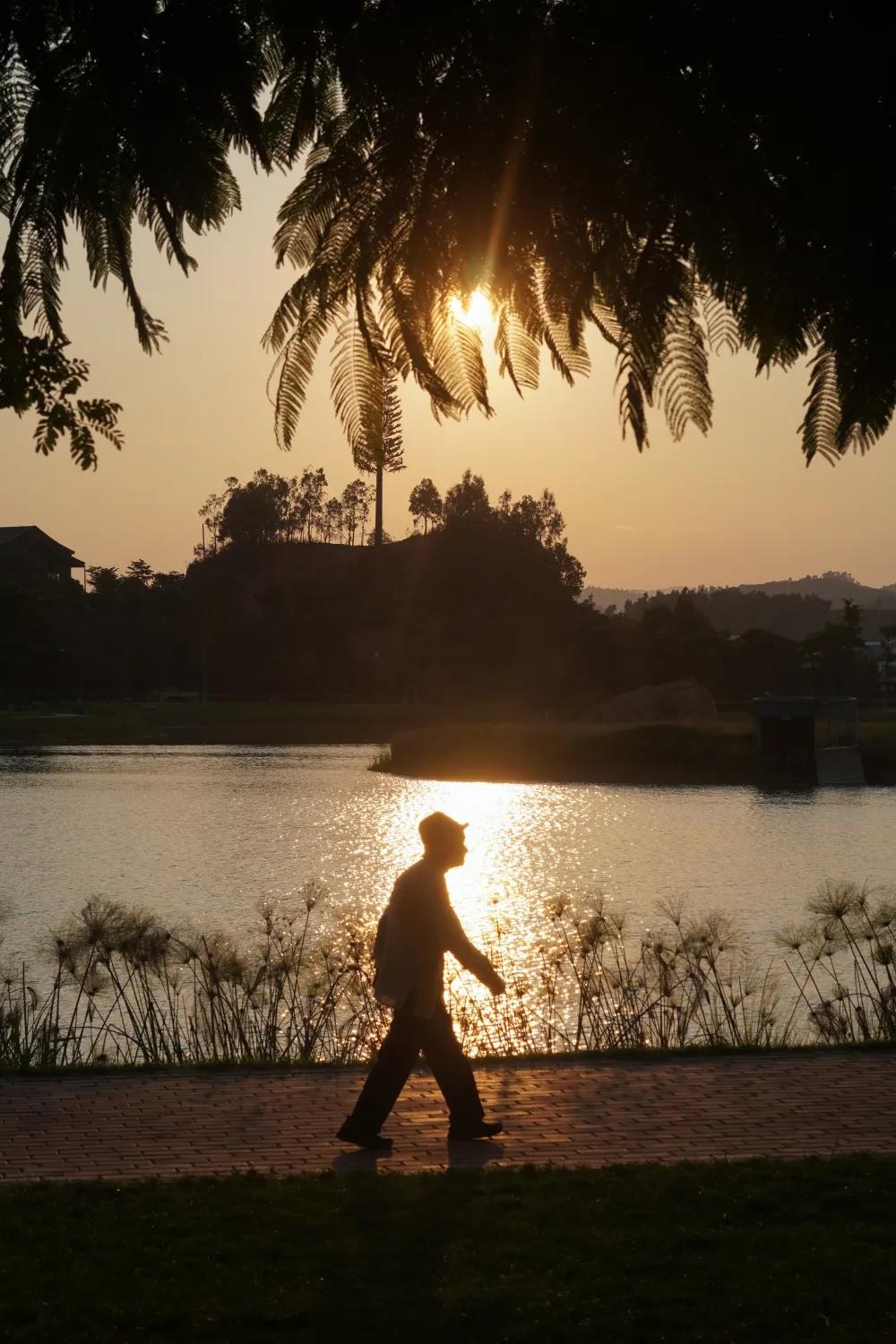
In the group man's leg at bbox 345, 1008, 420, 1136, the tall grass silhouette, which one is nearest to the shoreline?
the tall grass silhouette

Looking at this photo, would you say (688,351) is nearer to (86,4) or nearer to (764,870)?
(86,4)

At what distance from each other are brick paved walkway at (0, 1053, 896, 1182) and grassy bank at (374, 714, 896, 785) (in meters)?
55.1

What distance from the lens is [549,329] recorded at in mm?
4809

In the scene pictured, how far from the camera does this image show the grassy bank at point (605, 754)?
219 ft

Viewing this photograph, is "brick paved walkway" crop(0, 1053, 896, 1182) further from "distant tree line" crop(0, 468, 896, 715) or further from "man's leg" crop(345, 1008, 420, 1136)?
"distant tree line" crop(0, 468, 896, 715)

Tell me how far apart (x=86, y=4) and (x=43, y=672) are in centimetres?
9998

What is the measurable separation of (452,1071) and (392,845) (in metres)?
30.7

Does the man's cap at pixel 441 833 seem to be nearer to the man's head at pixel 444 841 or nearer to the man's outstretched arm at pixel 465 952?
the man's head at pixel 444 841

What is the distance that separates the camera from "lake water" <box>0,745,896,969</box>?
26.9m

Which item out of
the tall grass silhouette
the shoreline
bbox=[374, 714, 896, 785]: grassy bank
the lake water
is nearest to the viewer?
the tall grass silhouette

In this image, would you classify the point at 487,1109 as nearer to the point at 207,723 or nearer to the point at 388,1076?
the point at 388,1076

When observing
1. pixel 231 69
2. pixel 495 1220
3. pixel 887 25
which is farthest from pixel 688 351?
pixel 495 1220

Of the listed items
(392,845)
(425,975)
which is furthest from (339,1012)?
(392,845)

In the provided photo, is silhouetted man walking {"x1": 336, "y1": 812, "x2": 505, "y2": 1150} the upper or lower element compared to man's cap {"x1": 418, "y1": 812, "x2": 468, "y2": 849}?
lower
